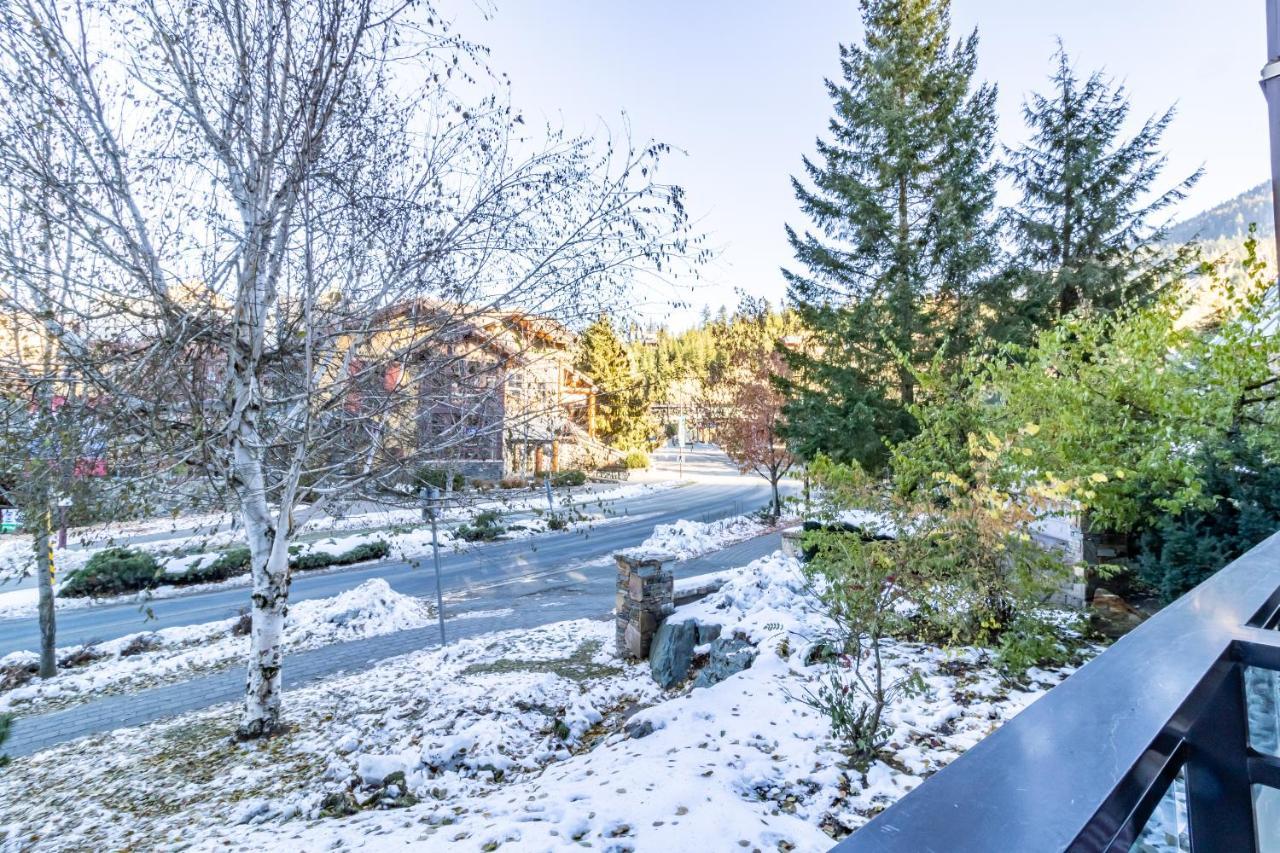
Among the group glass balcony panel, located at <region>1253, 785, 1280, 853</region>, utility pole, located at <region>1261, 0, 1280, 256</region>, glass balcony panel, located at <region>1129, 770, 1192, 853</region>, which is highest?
utility pole, located at <region>1261, 0, 1280, 256</region>

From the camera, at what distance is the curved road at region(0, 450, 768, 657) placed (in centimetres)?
970

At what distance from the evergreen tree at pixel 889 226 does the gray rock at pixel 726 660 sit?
7.71m

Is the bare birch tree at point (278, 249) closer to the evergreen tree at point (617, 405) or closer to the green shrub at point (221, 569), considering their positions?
the green shrub at point (221, 569)

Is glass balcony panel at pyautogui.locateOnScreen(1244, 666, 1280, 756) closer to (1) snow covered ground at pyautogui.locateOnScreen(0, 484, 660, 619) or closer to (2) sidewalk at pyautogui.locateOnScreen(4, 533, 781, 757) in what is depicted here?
(2) sidewalk at pyautogui.locateOnScreen(4, 533, 781, 757)

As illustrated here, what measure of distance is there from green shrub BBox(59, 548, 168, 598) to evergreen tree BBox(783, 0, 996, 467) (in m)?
14.1

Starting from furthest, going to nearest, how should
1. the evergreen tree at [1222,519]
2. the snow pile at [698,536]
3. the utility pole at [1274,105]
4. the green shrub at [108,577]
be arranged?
the snow pile at [698,536] < the green shrub at [108,577] < the evergreen tree at [1222,519] < the utility pole at [1274,105]

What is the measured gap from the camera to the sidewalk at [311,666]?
19.5 ft

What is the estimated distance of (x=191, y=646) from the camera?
28.5 feet

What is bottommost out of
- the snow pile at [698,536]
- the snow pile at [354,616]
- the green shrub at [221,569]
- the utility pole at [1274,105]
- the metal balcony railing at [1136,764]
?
the snow pile at [698,536]

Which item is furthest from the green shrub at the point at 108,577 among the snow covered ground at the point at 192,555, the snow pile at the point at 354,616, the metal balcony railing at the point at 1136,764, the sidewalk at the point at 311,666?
the metal balcony railing at the point at 1136,764

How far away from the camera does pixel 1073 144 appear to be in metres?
13.1

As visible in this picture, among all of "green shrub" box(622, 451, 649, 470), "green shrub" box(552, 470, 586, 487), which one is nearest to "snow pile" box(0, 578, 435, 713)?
"green shrub" box(552, 470, 586, 487)

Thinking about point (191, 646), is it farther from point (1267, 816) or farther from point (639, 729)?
point (1267, 816)

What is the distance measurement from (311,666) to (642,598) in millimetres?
4581
